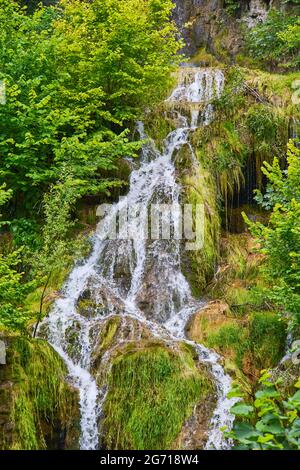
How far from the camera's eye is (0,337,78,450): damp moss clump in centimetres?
588

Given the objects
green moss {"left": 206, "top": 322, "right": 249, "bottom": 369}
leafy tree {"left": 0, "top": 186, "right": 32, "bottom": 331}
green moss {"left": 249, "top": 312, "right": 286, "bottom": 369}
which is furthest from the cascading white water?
leafy tree {"left": 0, "top": 186, "right": 32, "bottom": 331}

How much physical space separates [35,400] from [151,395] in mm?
1501

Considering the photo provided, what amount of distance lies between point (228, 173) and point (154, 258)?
2.83 m

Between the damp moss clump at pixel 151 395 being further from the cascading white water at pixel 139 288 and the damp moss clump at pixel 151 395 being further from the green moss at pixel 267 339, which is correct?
the green moss at pixel 267 339

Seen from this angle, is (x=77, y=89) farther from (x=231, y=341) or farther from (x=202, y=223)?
(x=231, y=341)

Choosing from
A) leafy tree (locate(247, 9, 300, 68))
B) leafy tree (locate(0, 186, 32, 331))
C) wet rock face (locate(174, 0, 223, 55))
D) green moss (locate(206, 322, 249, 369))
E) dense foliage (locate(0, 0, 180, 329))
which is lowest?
green moss (locate(206, 322, 249, 369))

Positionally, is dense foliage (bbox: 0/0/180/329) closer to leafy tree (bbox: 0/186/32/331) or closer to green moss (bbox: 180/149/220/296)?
green moss (bbox: 180/149/220/296)

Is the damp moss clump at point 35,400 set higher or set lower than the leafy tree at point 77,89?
lower

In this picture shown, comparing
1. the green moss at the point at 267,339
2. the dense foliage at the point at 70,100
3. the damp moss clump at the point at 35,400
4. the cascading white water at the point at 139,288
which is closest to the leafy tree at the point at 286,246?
the green moss at the point at 267,339

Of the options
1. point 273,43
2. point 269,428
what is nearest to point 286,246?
point 269,428

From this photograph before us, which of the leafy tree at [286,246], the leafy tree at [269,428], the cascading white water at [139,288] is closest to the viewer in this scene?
the leafy tree at [269,428]

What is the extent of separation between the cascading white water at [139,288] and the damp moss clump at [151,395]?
0.26 meters

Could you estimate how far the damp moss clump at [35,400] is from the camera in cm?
588

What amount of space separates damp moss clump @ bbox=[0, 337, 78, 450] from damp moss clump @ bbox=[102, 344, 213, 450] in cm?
57
